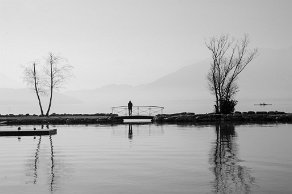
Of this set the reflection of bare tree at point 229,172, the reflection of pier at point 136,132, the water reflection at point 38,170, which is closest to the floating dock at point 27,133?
the reflection of pier at point 136,132

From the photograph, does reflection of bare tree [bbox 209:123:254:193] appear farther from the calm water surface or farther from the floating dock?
the floating dock

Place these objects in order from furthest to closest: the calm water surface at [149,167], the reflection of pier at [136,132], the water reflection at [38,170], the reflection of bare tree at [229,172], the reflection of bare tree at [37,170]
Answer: the reflection of pier at [136,132]
the reflection of bare tree at [37,170]
the water reflection at [38,170]
the calm water surface at [149,167]
the reflection of bare tree at [229,172]

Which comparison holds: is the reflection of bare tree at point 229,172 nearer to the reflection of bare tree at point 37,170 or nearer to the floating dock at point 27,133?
the reflection of bare tree at point 37,170

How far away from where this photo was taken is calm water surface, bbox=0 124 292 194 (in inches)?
473

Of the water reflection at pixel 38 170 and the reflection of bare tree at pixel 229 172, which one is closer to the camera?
the reflection of bare tree at pixel 229 172

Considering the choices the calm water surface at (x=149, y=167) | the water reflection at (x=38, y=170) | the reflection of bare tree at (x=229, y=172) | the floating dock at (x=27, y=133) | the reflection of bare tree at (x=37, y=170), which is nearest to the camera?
the reflection of bare tree at (x=229, y=172)

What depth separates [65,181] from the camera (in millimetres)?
13000

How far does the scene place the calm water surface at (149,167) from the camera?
39.4 ft

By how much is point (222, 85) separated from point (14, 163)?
129ft

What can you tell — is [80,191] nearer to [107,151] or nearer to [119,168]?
[119,168]

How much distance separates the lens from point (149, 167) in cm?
1566

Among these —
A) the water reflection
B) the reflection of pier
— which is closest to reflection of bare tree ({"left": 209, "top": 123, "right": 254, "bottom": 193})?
the water reflection

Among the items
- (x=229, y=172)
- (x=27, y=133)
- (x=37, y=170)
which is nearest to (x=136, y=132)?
(x=27, y=133)

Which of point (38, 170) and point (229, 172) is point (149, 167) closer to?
point (229, 172)
